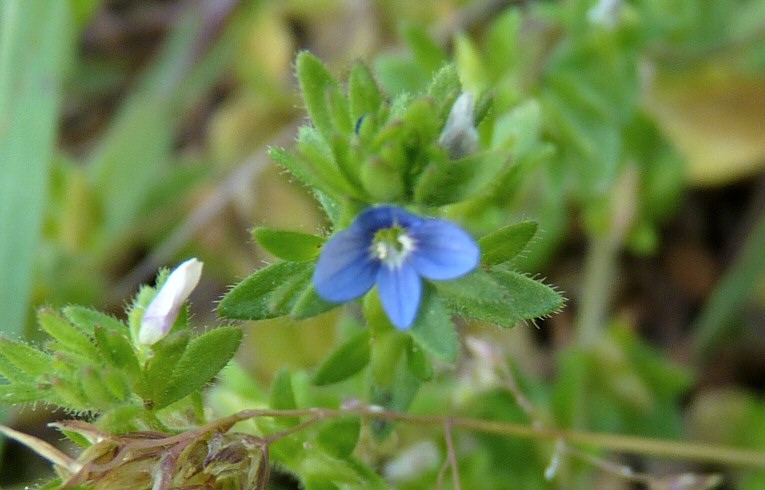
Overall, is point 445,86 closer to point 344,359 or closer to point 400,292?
point 400,292

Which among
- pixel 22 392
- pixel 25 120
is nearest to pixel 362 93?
pixel 22 392

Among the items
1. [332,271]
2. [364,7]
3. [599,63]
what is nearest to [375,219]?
[332,271]

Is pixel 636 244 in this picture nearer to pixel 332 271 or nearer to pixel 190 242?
pixel 190 242

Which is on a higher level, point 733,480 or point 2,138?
point 2,138

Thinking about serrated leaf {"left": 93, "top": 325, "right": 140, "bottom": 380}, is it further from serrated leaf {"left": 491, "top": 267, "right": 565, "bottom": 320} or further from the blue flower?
serrated leaf {"left": 491, "top": 267, "right": 565, "bottom": 320}

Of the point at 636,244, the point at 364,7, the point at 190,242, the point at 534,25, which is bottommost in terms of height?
the point at 636,244
